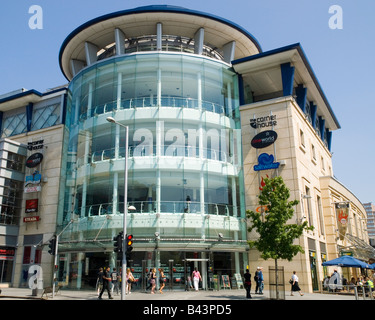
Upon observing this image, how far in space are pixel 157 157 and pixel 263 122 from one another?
9480mm

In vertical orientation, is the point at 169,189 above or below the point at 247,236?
above

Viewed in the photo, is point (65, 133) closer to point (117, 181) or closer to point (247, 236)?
point (117, 181)

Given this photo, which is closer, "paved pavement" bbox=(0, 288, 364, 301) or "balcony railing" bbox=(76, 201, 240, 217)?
"paved pavement" bbox=(0, 288, 364, 301)

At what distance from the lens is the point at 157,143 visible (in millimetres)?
30328

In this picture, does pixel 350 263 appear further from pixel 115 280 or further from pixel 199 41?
pixel 199 41

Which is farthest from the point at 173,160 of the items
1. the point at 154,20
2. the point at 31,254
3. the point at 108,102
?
the point at 31,254

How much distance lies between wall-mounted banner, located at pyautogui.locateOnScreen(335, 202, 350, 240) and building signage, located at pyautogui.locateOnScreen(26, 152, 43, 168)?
29657mm

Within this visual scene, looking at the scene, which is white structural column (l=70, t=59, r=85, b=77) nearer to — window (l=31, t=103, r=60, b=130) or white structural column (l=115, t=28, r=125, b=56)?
window (l=31, t=103, r=60, b=130)

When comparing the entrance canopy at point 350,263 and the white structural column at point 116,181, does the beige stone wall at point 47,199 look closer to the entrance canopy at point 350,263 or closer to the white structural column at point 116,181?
the white structural column at point 116,181

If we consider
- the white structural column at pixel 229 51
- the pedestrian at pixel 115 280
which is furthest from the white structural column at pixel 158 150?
the white structural column at pixel 229 51

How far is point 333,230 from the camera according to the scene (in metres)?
36.7

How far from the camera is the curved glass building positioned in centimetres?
2814

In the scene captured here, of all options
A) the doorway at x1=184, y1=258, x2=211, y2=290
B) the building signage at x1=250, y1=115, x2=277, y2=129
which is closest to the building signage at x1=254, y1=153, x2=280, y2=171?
the building signage at x1=250, y1=115, x2=277, y2=129

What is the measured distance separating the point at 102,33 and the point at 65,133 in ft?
33.1
